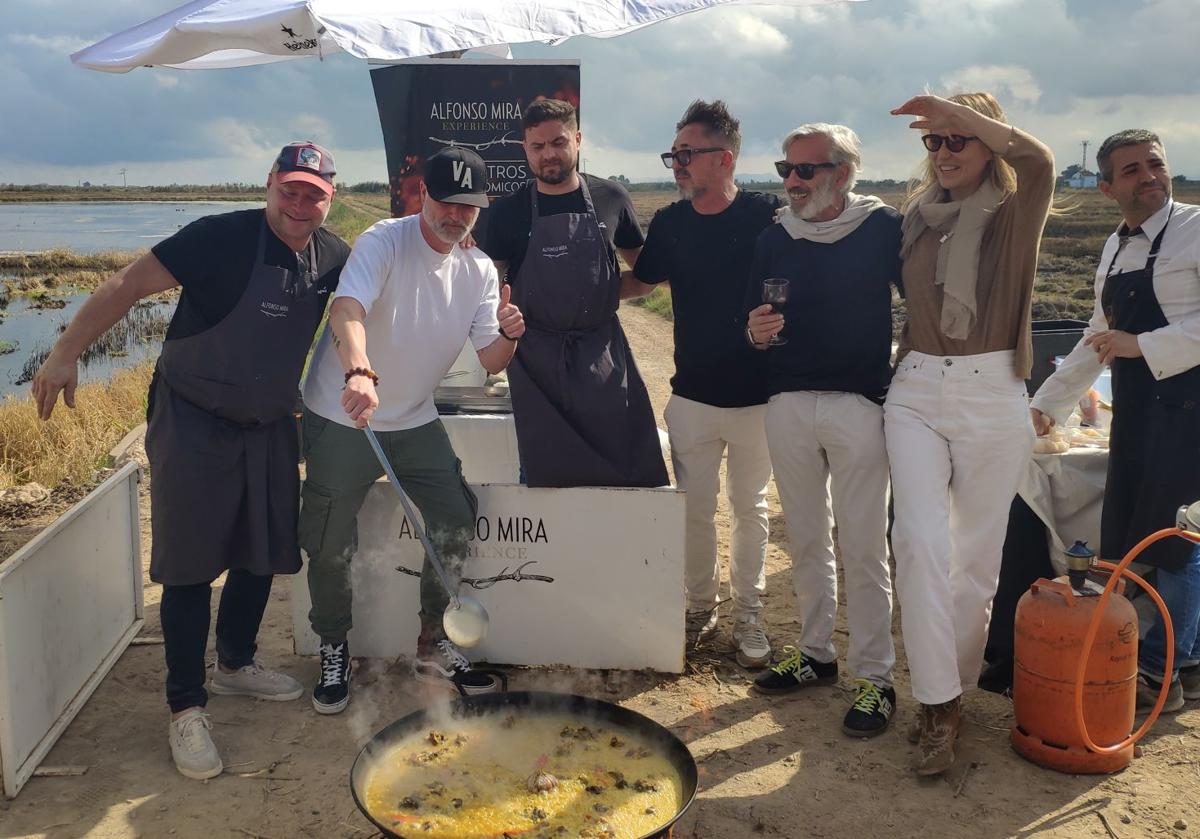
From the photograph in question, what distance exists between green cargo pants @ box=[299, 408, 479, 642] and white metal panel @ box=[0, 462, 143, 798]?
0.92 meters

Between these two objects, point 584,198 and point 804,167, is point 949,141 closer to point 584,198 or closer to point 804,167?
point 804,167

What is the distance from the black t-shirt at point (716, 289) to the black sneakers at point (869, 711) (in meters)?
1.25

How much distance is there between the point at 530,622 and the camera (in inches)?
163

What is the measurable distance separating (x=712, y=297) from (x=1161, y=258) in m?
1.71

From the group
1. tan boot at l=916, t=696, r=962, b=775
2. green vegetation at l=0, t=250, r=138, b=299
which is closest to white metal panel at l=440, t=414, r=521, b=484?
tan boot at l=916, t=696, r=962, b=775

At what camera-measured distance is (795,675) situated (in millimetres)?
4016

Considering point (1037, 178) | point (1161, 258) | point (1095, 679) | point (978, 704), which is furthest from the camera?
point (978, 704)

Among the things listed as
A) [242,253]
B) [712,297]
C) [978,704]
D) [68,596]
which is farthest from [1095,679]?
[68,596]

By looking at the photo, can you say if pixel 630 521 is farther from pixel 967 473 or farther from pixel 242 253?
pixel 242 253

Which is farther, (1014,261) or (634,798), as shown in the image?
(1014,261)

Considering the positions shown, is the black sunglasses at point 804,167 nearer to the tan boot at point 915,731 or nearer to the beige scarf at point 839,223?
the beige scarf at point 839,223

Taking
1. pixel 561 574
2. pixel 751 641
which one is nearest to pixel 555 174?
pixel 561 574

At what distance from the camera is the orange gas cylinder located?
3303 millimetres

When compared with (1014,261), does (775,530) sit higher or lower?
lower
